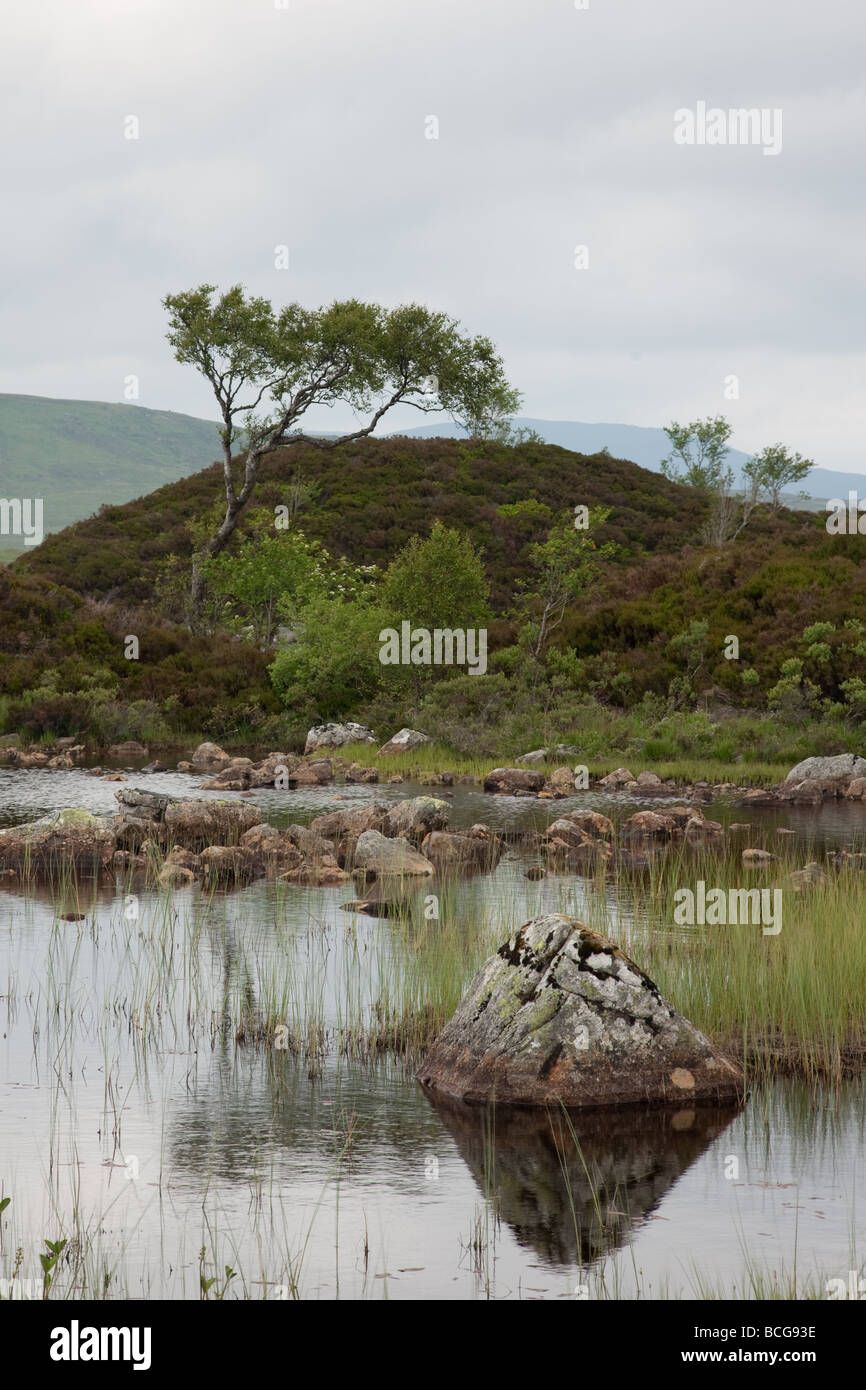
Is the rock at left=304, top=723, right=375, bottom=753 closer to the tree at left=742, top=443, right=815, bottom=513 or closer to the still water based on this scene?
the still water

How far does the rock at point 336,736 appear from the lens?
3023 cm

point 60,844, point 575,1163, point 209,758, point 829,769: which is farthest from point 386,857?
point 209,758

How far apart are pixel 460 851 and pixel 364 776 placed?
9566mm

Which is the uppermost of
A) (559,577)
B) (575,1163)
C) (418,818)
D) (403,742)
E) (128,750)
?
(559,577)

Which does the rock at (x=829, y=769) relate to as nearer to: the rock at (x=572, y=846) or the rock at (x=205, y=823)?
the rock at (x=572, y=846)

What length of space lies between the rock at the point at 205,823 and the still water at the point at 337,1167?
646 centimetres

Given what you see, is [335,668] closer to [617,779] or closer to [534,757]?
[534,757]

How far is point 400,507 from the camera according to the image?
61375 mm

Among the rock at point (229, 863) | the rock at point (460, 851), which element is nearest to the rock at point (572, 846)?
the rock at point (460, 851)

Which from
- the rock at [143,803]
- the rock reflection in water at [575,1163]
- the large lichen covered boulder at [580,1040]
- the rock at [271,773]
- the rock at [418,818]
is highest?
the rock at [271,773]

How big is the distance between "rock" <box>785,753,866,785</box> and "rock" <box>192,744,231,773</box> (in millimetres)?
11067
